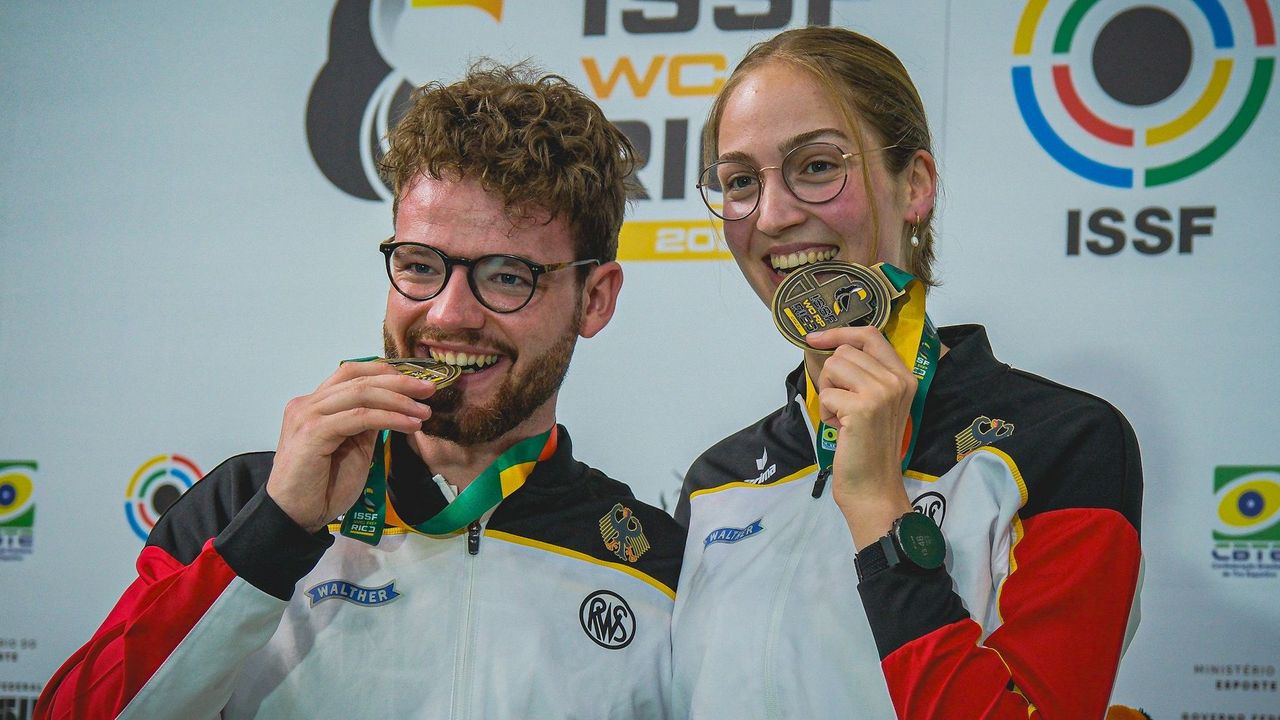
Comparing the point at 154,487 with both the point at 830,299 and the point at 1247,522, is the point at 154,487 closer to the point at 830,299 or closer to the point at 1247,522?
the point at 830,299

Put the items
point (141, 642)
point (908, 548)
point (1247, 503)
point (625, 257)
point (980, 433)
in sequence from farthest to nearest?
point (625, 257), point (1247, 503), point (980, 433), point (141, 642), point (908, 548)

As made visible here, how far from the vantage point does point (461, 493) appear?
1.84 metres

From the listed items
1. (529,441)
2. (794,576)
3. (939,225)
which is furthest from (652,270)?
(794,576)

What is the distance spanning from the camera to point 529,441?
195 cm

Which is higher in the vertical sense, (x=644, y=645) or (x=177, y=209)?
(x=177, y=209)

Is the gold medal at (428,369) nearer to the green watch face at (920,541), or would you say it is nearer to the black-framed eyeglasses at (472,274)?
the black-framed eyeglasses at (472,274)

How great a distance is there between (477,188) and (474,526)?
20.7 inches

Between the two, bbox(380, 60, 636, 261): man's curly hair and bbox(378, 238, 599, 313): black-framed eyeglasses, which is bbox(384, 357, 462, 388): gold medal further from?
bbox(380, 60, 636, 261): man's curly hair

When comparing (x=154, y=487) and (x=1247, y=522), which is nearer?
(x=1247, y=522)

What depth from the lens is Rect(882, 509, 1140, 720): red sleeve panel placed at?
1.44 meters

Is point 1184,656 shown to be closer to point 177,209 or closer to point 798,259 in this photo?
point 798,259

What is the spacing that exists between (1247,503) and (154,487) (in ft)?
8.94

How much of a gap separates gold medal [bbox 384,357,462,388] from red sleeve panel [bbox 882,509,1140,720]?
74 centimetres

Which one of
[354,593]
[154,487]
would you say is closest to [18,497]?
[154,487]
